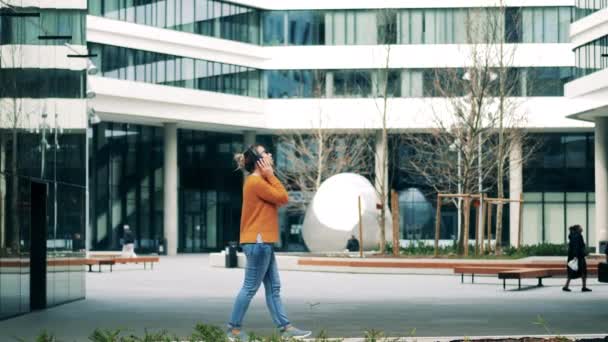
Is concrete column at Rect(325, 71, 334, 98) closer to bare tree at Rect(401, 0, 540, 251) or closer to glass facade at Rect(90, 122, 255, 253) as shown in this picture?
bare tree at Rect(401, 0, 540, 251)

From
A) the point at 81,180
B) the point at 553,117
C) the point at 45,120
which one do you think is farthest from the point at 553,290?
the point at 553,117

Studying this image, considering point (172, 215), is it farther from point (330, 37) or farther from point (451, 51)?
point (451, 51)

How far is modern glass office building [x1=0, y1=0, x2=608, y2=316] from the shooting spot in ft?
186

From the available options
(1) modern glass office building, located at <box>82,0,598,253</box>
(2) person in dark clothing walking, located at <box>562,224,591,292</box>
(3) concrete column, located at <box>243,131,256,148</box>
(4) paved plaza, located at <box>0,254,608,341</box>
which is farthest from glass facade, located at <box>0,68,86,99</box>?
(3) concrete column, located at <box>243,131,256,148</box>

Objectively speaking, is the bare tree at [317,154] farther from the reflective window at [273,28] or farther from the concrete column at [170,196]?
the concrete column at [170,196]

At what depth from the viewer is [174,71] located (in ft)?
190

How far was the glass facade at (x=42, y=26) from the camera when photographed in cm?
1686

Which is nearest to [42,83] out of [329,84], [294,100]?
[294,100]

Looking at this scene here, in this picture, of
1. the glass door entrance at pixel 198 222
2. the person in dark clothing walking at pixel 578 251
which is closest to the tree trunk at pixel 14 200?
the person in dark clothing walking at pixel 578 251

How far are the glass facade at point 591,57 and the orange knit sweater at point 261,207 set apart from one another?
125 feet

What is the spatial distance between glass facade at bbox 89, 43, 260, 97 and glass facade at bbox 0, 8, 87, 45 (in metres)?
33.6

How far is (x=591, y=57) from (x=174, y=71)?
19768 millimetres

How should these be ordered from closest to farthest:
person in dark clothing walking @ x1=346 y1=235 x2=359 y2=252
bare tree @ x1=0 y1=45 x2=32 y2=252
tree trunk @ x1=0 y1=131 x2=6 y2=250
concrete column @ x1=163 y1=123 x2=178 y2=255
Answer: tree trunk @ x1=0 y1=131 x2=6 y2=250
bare tree @ x1=0 y1=45 x2=32 y2=252
person in dark clothing walking @ x1=346 y1=235 x2=359 y2=252
concrete column @ x1=163 y1=123 x2=178 y2=255

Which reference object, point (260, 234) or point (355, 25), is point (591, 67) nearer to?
point (355, 25)
